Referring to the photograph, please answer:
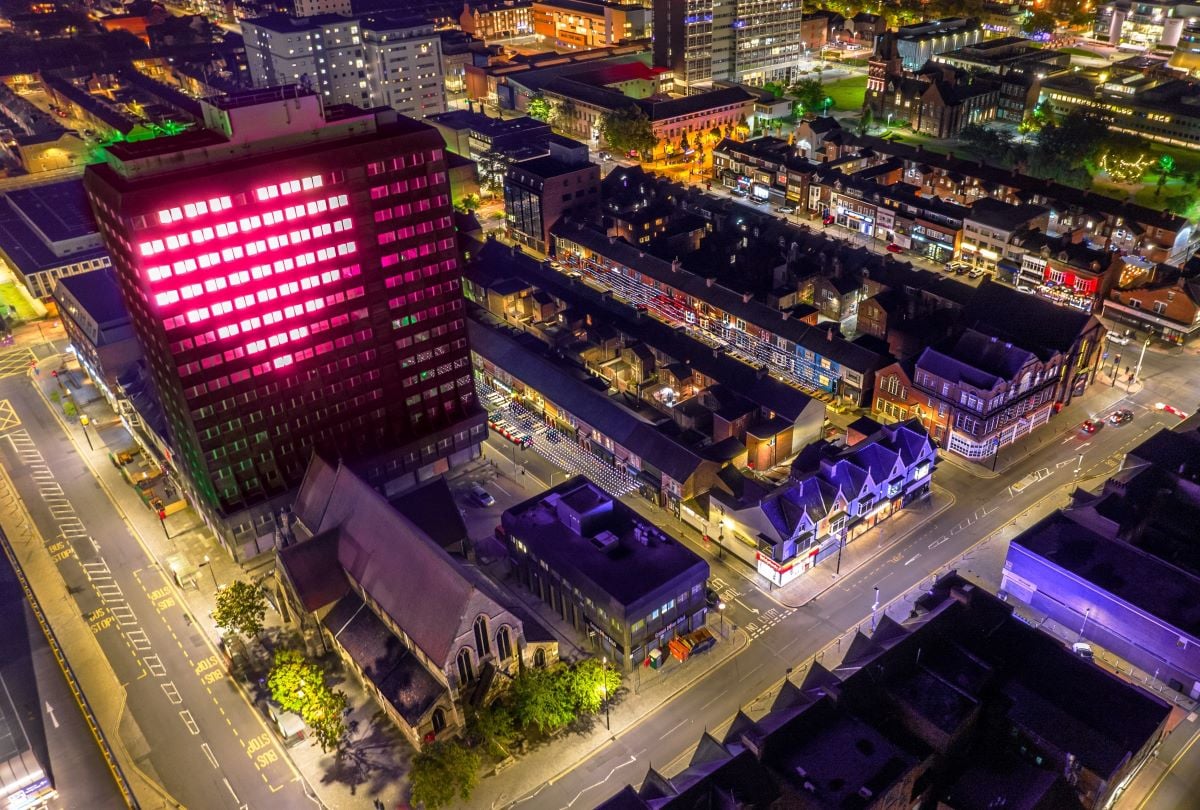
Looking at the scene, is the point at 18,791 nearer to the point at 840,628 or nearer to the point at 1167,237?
the point at 840,628

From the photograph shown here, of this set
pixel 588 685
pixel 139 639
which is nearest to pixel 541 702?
pixel 588 685

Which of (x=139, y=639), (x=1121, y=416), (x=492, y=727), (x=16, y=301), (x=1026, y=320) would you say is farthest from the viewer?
(x=16, y=301)

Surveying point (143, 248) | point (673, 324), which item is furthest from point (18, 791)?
point (673, 324)

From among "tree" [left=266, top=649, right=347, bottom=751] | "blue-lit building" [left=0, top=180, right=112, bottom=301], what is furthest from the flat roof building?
"blue-lit building" [left=0, top=180, right=112, bottom=301]

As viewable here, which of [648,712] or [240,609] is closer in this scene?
[648,712]

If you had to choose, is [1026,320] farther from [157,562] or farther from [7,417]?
[7,417]

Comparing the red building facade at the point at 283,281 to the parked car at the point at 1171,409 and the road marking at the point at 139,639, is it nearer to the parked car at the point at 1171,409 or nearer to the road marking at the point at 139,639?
the road marking at the point at 139,639
